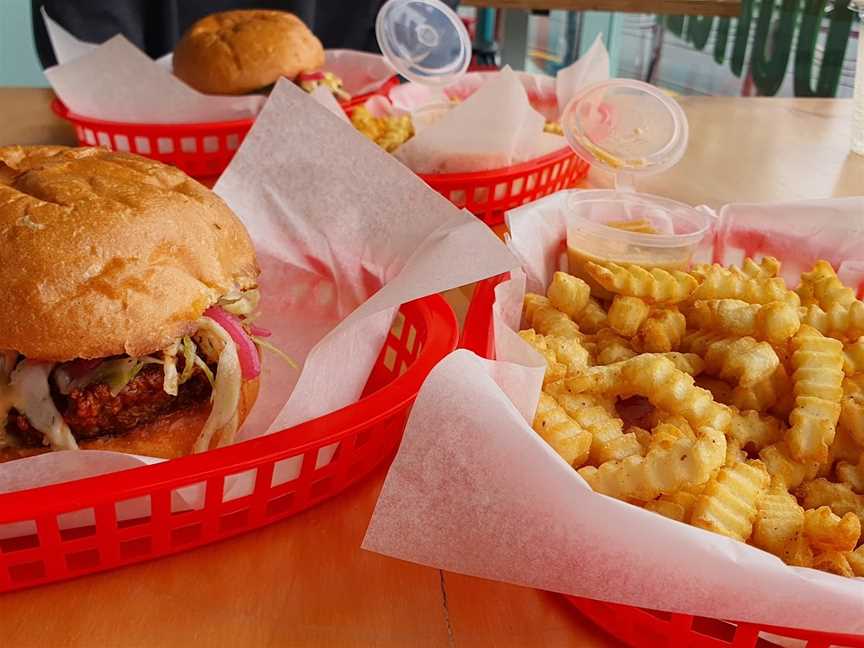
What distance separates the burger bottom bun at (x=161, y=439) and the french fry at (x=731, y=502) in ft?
1.86

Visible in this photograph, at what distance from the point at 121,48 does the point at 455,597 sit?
1761mm

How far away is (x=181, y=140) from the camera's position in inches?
79.1

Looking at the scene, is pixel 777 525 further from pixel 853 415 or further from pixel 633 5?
pixel 633 5

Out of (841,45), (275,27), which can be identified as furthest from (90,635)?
(841,45)

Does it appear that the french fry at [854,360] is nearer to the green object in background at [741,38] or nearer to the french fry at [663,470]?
the french fry at [663,470]

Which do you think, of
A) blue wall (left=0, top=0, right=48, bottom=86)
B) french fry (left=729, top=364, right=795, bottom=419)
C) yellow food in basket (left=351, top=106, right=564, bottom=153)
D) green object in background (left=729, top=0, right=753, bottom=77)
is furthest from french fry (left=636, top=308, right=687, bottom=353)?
blue wall (left=0, top=0, right=48, bottom=86)

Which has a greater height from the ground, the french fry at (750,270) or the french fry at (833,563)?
the french fry at (750,270)

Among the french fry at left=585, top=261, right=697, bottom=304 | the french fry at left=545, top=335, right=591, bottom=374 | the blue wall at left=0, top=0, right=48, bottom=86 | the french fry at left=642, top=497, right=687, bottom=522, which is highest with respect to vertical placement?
the french fry at left=585, top=261, right=697, bottom=304

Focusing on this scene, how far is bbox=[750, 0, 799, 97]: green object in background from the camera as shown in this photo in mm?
4523

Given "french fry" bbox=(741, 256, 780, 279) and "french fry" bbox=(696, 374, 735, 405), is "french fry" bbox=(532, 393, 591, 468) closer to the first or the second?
"french fry" bbox=(696, 374, 735, 405)

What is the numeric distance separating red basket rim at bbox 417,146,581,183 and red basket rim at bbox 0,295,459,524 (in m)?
0.76

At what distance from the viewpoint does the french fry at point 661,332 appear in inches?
42.6

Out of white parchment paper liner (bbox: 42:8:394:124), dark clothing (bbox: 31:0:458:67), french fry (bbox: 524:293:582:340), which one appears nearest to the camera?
french fry (bbox: 524:293:582:340)

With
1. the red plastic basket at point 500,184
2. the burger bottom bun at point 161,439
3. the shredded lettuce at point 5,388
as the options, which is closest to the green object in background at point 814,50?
the red plastic basket at point 500,184
